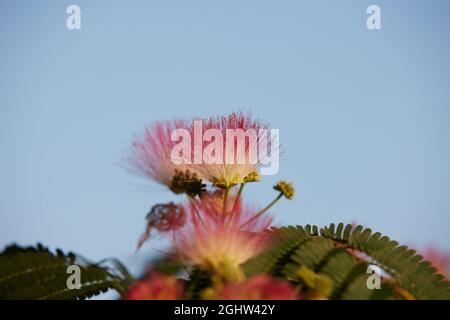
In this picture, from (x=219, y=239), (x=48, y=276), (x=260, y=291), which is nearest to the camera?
(x=260, y=291)

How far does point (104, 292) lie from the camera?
1.62 m

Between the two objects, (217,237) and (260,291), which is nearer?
(260,291)

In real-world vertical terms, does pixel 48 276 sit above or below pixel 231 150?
below

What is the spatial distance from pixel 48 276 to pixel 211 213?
458 millimetres

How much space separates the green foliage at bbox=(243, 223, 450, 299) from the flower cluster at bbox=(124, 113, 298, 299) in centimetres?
5

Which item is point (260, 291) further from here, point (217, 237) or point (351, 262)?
point (351, 262)

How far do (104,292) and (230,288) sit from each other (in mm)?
486

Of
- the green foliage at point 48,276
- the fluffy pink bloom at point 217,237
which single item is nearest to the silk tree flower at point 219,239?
the fluffy pink bloom at point 217,237

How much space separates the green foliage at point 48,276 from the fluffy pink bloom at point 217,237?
0.23 m

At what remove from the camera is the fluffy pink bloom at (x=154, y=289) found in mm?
1257

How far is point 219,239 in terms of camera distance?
1370 mm

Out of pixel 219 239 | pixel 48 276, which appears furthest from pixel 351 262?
pixel 48 276

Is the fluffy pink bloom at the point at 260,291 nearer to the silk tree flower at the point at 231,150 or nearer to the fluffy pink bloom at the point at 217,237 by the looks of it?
the fluffy pink bloom at the point at 217,237
